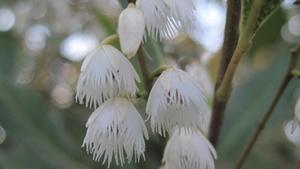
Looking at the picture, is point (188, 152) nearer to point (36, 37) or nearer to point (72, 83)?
point (72, 83)

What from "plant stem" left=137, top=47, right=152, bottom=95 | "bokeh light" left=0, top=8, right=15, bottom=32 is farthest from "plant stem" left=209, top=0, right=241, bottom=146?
"bokeh light" left=0, top=8, right=15, bottom=32

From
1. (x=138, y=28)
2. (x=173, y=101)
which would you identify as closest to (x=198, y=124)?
(x=173, y=101)

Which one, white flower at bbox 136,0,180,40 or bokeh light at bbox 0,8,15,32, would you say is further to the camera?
bokeh light at bbox 0,8,15,32

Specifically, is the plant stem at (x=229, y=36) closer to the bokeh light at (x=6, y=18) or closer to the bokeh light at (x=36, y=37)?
the bokeh light at (x=36, y=37)

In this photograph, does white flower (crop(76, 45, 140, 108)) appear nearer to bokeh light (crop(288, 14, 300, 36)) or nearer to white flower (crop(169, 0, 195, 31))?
white flower (crop(169, 0, 195, 31))

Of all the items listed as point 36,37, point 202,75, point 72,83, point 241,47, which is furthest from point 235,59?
point 36,37

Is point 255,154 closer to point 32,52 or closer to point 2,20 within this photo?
point 32,52
